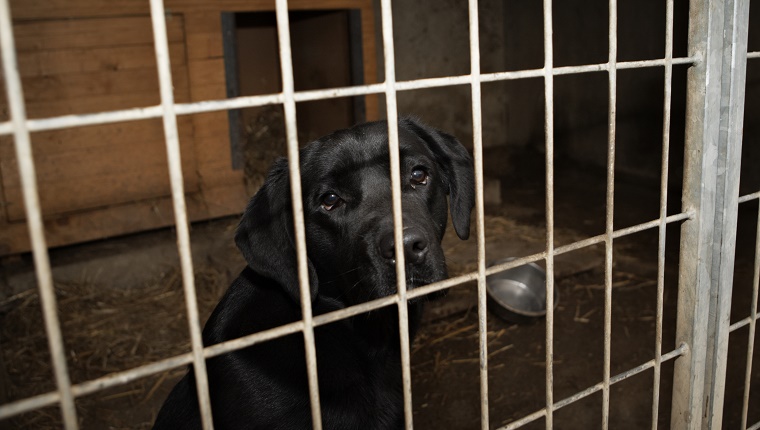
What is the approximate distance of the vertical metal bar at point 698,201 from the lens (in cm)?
184

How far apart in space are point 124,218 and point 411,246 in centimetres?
378

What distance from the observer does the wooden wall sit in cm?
453

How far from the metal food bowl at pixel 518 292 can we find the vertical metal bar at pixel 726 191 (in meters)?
1.98

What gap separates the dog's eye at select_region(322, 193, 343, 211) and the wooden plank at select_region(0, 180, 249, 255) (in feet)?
10.3

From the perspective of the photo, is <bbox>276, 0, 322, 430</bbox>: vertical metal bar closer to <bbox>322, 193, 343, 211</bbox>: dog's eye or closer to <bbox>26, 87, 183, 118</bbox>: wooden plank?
<bbox>322, 193, 343, 211</bbox>: dog's eye

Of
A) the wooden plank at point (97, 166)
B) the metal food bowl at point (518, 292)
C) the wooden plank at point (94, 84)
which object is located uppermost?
the wooden plank at point (94, 84)

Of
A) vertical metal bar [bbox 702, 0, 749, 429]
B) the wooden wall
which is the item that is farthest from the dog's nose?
the wooden wall

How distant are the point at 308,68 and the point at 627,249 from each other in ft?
11.3

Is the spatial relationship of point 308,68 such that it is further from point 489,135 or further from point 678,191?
point 678,191

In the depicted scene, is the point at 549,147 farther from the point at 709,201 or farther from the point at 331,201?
the point at 331,201

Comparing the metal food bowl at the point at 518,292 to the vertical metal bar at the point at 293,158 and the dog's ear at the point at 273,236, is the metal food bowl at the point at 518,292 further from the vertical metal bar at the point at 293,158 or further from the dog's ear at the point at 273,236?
the vertical metal bar at the point at 293,158

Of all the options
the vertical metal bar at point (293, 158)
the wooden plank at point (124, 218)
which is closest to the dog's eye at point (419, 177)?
the vertical metal bar at point (293, 158)

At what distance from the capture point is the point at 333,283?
2.22 m

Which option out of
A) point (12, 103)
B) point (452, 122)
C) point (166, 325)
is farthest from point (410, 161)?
point (452, 122)
